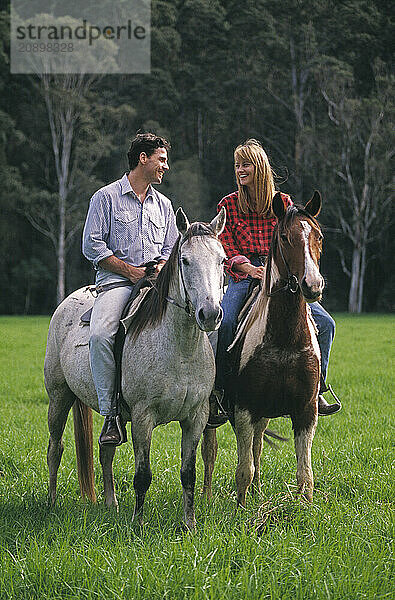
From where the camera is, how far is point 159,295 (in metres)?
4.74

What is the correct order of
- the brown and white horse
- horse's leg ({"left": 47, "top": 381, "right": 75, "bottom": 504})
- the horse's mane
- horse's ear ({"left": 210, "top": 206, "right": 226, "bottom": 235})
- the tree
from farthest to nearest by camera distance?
the tree, horse's leg ({"left": 47, "top": 381, "right": 75, "bottom": 504}), the brown and white horse, horse's ear ({"left": 210, "top": 206, "right": 226, "bottom": 235}), the horse's mane

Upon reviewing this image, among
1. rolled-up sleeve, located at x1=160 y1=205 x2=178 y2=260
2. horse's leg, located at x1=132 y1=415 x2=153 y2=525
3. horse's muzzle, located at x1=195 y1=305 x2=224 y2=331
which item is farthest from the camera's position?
rolled-up sleeve, located at x1=160 y1=205 x2=178 y2=260

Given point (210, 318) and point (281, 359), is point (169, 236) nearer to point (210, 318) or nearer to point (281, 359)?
point (281, 359)

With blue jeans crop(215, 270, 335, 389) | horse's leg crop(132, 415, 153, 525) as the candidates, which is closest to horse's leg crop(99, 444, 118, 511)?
horse's leg crop(132, 415, 153, 525)

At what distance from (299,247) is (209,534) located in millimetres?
1914

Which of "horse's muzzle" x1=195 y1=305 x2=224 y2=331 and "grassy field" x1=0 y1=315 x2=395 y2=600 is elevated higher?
"horse's muzzle" x1=195 y1=305 x2=224 y2=331

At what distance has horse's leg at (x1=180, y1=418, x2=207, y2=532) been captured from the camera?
4.77m

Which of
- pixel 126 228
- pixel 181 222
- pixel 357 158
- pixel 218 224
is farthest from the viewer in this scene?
pixel 357 158

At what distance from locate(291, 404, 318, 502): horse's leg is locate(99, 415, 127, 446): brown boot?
1.27 m

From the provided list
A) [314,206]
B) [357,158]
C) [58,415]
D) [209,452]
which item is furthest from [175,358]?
[357,158]

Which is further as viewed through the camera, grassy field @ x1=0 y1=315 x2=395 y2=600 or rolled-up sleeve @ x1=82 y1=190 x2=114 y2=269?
rolled-up sleeve @ x1=82 y1=190 x2=114 y2=269

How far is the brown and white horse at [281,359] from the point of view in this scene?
4.74 metres

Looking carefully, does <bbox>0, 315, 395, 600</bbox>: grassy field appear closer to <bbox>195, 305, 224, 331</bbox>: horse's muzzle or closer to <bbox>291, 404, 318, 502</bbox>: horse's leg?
<bbox>291, 404, 318, 502</bbox>: horse's leg

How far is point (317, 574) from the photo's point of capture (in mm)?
3676
